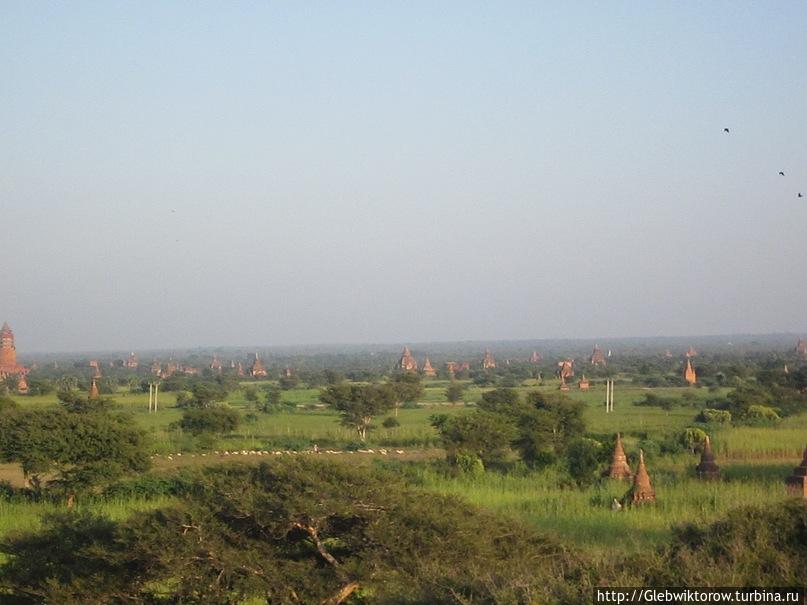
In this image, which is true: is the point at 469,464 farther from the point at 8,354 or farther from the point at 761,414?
the point at 8,354

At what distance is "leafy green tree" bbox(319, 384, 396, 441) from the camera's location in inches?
1502

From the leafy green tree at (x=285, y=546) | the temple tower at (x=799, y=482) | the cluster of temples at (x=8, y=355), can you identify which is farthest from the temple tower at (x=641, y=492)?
the cluster of temples at (x=8, y=355)

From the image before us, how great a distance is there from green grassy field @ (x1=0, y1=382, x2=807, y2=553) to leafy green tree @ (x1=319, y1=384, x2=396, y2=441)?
64cm

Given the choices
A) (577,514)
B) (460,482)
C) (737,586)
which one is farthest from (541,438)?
(737,586)

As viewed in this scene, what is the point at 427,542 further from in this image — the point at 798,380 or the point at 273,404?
the point at 798,380

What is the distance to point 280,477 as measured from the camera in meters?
10.9

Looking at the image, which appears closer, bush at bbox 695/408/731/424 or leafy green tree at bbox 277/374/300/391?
bush at bbox 695/408/731/424

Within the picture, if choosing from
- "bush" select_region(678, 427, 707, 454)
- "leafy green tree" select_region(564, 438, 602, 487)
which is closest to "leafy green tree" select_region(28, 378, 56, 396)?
"bush" select_region(678, 427, 707, 454)

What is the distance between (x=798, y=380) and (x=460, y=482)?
109ft

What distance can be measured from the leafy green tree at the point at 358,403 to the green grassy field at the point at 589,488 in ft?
2.09

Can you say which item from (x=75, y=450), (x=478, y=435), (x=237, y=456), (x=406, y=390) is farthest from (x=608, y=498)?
(x=406, y=390)

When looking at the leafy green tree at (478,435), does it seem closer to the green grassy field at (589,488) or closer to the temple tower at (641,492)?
the green grassy field at (589,488)

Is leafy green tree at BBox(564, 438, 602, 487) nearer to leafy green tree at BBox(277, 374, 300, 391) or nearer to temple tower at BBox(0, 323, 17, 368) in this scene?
leafy green tree at BBox(277, 374, 300, 391)

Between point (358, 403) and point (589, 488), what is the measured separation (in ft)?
55.2
